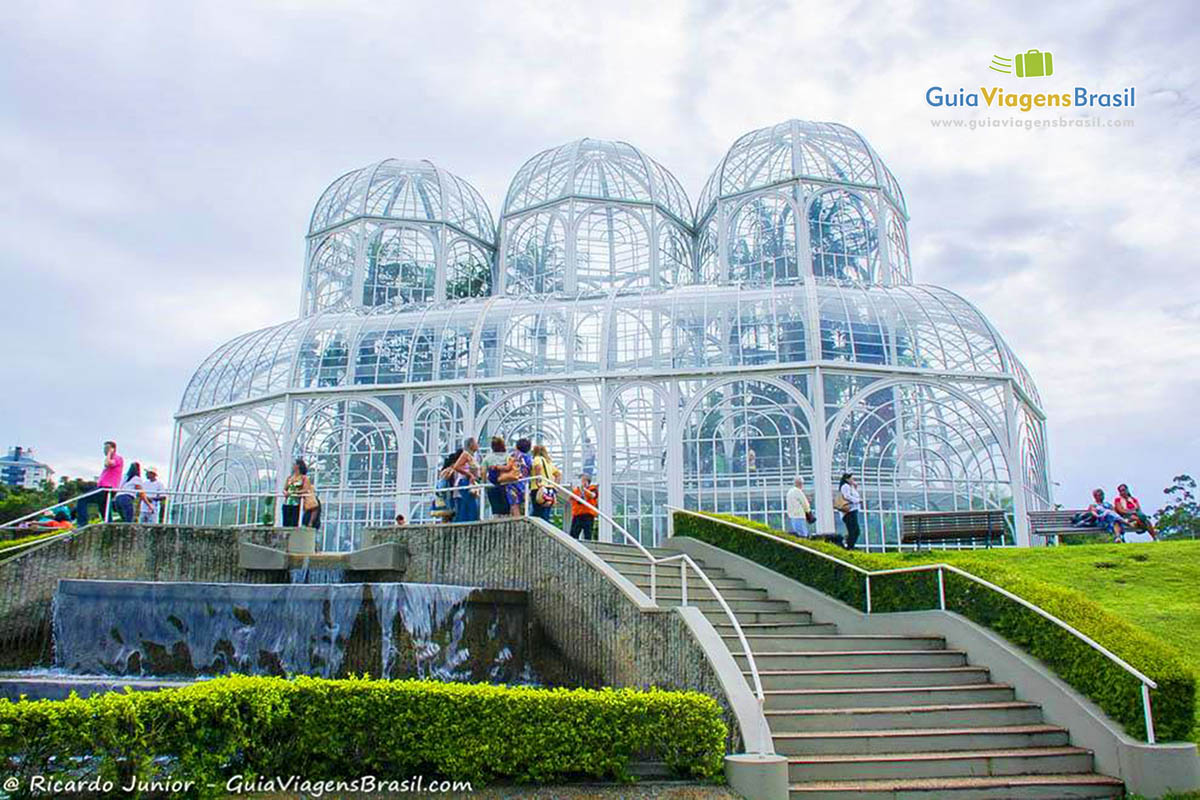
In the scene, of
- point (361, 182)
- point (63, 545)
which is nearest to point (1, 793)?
point (63, 545)

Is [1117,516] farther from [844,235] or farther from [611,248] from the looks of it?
[611,248]

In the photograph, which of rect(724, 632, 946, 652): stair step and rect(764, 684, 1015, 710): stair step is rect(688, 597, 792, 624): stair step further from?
rect(764, 684, 1015, 710): stair step

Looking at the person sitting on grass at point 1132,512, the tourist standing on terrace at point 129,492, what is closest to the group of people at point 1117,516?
the person sitting on grass at point 1132,512

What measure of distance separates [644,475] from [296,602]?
428 inches

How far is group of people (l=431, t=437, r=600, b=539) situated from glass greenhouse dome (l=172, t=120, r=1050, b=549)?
2831 millimetres

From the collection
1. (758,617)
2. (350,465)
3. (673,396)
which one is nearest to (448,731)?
(758,617)

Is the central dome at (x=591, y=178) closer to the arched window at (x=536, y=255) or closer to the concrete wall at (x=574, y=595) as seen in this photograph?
the arched window at (x=536, y=255)

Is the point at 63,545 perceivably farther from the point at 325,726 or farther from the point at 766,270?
the point at 766,270

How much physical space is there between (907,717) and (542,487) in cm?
608

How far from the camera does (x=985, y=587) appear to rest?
9555mm

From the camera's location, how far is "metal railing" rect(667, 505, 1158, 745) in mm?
7305

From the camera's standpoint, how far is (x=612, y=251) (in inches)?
1121

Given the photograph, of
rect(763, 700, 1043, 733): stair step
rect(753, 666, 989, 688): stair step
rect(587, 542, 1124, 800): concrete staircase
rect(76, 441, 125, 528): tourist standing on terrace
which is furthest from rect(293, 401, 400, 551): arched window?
rect(763, 700, 1043, 733): stair step

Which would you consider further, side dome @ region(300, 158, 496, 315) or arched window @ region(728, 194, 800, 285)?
side dome @ region(300, 158, 496, 315)
